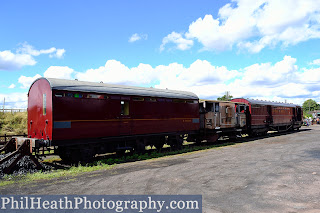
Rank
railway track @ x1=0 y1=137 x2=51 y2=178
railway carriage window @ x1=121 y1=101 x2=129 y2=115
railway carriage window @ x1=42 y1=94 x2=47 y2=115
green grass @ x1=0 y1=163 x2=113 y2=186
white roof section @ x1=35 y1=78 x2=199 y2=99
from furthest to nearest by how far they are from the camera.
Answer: railway carriage window @ x1=121 y1=101 x2=129 y2=115, railway carriage window @ x1=42 y1=94 x2=47 y2=115, white roof section @ x1=35 y1=78 x2=199 y2=99, railway track @ x1=0 y1=137 x2=51 y2=178, green grass @ x1=0 y1=163 x2=113 y2=186

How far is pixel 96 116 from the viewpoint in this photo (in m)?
11.9

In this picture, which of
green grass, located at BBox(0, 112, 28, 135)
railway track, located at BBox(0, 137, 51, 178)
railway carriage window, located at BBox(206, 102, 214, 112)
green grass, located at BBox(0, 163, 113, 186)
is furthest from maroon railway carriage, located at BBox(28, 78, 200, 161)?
green grass, located at BBox(0, 112, 28, 135)

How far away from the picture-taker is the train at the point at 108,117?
1082cm

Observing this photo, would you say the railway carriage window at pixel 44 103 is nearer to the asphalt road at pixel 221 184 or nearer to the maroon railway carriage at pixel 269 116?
the asphalt road at pixel 221 184

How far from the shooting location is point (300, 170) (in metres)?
9.48

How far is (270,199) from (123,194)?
3.93 meters

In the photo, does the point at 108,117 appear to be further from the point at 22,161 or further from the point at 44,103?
the point at 22,161

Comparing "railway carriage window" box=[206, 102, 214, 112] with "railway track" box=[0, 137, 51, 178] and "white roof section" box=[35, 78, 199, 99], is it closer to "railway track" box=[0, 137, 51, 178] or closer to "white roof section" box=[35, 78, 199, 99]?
"white roof section" box=[35, 78, 199, 99]

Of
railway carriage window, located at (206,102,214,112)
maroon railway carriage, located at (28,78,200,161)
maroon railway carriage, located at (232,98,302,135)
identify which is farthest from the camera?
maroon railway carriage, located at (232,98,302,135)

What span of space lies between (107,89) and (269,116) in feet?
69.7

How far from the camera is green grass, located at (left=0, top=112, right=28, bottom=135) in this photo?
94.5ft

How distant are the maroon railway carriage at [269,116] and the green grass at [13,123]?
2561cm

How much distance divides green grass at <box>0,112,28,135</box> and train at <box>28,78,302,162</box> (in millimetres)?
19515

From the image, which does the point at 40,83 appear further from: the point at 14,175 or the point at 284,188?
the point at 284,188
